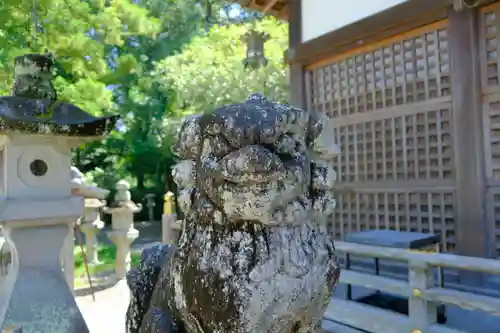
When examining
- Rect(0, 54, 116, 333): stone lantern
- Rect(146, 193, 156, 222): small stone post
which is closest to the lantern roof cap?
Rect(0, 54, 116, 333): stone lantern

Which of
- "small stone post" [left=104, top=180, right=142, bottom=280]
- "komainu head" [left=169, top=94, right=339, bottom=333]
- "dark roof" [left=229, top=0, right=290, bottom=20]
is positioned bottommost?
"small stone post" [left=104, top=180, right=142, bottom=280]

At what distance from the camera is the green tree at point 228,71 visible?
35.3 ft

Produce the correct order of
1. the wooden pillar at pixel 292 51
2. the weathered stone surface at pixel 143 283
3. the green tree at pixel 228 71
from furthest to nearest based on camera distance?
the green tree at pixel 228 71
the wooden pillar at pixel 292 51
the weathered stone surface at pixel 143 283

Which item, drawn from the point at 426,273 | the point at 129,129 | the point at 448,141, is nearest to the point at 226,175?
the point at 426,273

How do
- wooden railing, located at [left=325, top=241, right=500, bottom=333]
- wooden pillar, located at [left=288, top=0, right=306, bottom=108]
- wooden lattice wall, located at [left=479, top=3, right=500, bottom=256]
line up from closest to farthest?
wooden railing, located at [left=325, top=241, right=500, bottom=333]
wooden lattice wall, located at [left=479, top=3, right=500, bottom=256]
wooden pillar, located at [left=288, top=0, right=306, bottom=108]

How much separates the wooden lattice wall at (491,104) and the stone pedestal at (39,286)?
3.64 meters

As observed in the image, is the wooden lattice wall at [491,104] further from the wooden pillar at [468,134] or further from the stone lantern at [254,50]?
the stone lantern at [254,50]

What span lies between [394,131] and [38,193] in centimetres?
355

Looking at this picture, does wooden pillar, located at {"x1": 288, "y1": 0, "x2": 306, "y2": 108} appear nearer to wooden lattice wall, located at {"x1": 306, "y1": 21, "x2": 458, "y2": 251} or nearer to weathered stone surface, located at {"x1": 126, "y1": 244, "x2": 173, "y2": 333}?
wooden lattice wall, located at {"x1": 306, "y1": 21, "x2": 458, "y2": 251}

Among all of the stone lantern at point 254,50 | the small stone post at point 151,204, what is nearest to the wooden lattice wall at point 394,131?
the stone lantern at point 254,50

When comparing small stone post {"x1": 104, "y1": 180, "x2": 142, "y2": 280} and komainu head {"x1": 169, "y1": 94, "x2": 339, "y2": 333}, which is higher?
komainu head {"x1": 169, "y1": 94, "x2": 339, "y2": 333}

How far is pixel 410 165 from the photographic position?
480 cm

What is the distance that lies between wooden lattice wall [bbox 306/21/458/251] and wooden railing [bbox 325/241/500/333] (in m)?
1.30

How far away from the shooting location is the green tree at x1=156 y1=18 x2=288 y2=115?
10.8 m
